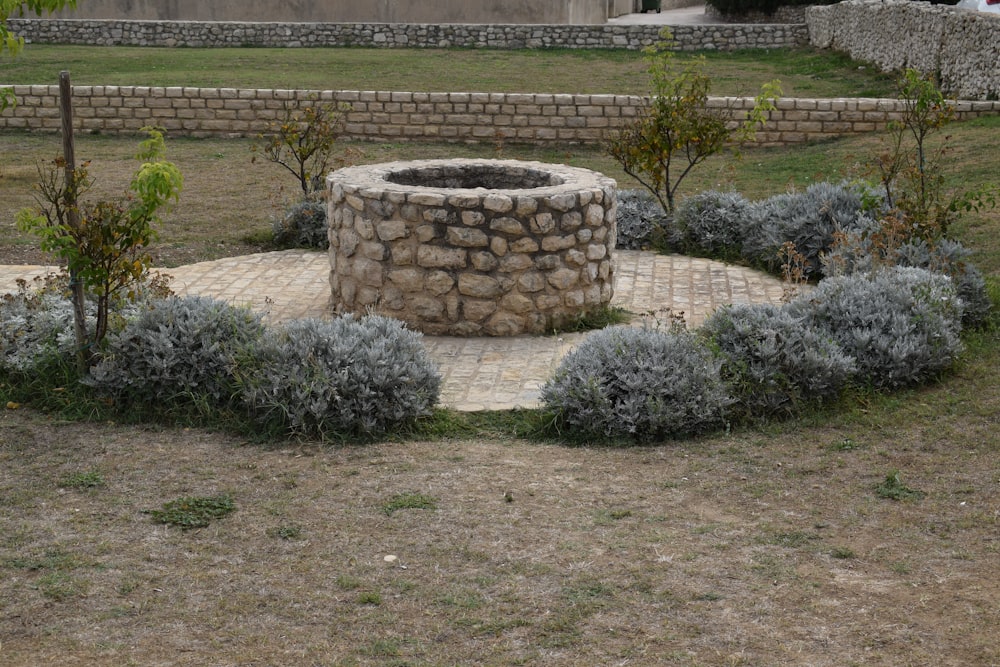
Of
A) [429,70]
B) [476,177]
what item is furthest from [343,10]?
[476,177]

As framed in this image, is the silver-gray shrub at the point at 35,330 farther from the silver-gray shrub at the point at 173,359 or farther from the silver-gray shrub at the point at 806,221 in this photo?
the silver-gray shrub at the point at 806,221

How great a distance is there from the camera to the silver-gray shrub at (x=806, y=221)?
1004cm

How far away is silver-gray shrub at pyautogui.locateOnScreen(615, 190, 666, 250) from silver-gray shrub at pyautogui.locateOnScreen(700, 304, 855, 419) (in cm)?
445

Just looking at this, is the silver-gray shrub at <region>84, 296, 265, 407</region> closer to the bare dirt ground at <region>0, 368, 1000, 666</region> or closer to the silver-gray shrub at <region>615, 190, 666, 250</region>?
the bare dirt ground at <region>0, 368, 1000, 666</region>

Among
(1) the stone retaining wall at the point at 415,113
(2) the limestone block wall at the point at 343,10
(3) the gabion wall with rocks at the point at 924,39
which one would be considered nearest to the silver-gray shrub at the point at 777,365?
(3) the gabion wall with rocks at the point at 924,39

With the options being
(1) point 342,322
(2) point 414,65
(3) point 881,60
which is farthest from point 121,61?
(1) point 342,322

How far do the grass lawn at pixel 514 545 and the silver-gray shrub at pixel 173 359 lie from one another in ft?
0.92

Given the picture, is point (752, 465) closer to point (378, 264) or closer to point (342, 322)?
point (342, 322)

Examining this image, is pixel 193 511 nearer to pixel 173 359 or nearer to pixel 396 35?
pixel 173 359

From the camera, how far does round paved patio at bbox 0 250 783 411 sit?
287 inches

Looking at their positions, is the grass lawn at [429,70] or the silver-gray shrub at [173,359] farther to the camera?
the grass lawn at [429,70]

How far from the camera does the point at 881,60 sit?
22562 mm

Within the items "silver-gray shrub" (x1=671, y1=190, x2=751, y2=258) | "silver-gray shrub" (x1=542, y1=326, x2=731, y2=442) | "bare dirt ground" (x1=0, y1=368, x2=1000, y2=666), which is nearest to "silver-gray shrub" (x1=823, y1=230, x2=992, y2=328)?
"silver-gray shrub" (x1=671, y1=190, x2=751, y2=258)

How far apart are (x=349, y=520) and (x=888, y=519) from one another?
99.6 inches
